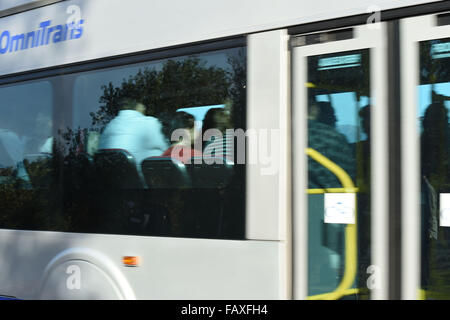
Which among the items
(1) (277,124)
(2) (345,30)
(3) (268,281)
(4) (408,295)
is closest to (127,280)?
(3) (268,281)

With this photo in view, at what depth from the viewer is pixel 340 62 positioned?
10.4ft

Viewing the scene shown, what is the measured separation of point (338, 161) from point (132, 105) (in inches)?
59.8

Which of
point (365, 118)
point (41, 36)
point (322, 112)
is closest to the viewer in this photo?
point (365, 118)

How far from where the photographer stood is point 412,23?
2951mm

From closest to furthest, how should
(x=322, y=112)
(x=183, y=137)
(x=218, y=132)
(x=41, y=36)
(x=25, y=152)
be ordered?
(x=322, y=112) < (x=218, y=132) < (x=183, y=137) < (x=41, y=36) < (x=25, y=152)

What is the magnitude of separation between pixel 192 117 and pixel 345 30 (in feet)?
3.49

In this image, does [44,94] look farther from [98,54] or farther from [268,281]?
[268,281]

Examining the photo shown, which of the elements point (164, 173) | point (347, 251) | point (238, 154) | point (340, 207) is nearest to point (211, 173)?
point (238, 154)

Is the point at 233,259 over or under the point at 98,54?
under

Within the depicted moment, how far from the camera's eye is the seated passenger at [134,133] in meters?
3.88

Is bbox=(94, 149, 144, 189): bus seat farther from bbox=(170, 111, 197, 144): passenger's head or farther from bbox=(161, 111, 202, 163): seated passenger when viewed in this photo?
bbox=(170, 111, 197, 144): passenger's head

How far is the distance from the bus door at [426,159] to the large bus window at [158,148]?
925 millimetres

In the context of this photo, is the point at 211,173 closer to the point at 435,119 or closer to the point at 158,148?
the point at 158,148

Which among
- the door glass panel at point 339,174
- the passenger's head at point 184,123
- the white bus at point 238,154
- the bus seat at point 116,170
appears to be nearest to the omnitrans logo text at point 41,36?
the white bus at point 238,154
